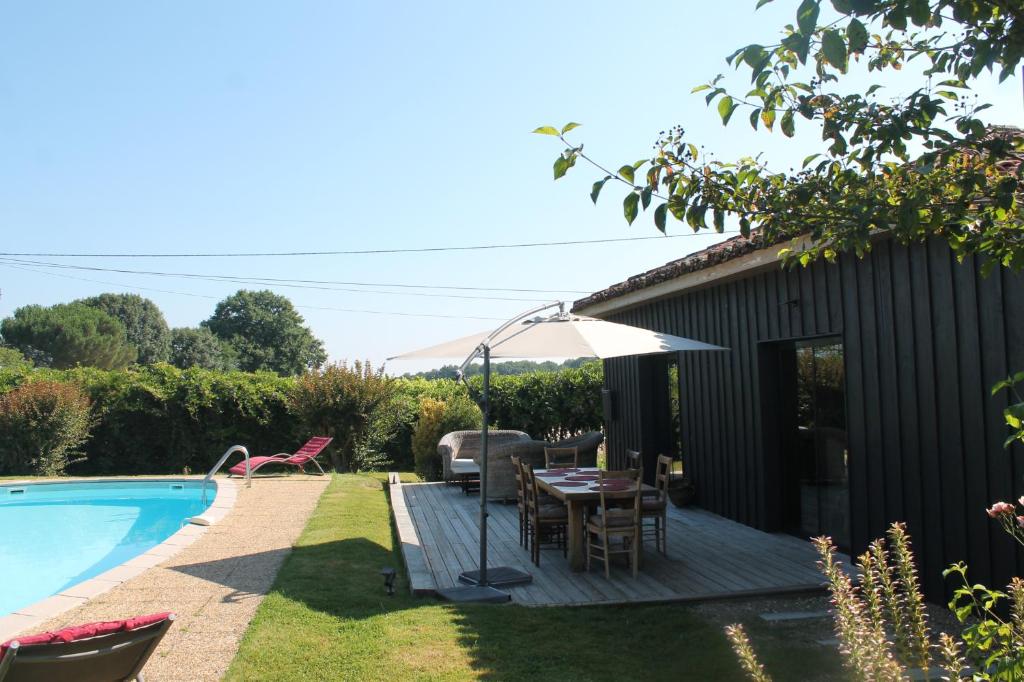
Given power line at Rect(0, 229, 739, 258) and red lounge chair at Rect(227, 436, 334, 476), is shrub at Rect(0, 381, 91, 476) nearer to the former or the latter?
red lounge chair at Rect(227, 436, 334, 476)

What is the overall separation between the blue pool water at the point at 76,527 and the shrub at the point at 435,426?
361cm

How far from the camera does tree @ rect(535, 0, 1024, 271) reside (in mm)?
1919

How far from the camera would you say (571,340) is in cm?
638

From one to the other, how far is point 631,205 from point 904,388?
4.22 m

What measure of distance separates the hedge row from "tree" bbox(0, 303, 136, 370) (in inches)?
1744

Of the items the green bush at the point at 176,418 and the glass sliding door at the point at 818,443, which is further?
the green bush at the point at 176,418

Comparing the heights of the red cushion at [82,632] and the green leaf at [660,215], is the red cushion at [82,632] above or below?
below

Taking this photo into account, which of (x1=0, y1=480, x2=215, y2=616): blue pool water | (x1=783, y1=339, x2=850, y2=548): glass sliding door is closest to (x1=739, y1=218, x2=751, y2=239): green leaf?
(x1=783, y1=339, x2=850, y2=548): glass sliding door

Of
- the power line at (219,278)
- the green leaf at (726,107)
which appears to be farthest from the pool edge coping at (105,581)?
the power line at (219,278)

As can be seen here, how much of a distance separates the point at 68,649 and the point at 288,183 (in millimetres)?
16625

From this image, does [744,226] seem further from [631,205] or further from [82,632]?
[82,632]

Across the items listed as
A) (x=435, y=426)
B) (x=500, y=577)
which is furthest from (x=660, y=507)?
(x=435, y=426)

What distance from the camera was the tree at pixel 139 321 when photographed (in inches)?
2447

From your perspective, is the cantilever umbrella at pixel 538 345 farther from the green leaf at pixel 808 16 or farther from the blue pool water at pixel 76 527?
the blue pool water at pixel 76 527
